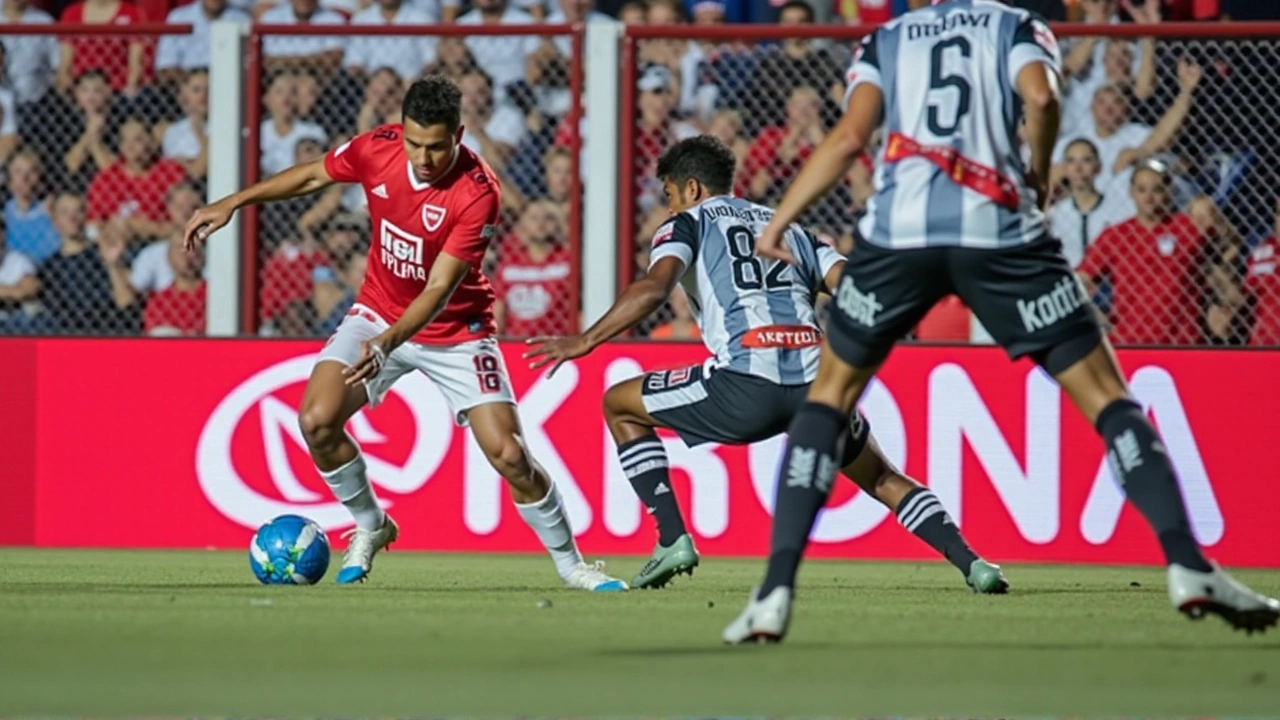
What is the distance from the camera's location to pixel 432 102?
8594 mm

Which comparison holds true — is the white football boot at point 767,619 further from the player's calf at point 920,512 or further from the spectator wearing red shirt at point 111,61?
the spectator wearing red shirt at point 111,61

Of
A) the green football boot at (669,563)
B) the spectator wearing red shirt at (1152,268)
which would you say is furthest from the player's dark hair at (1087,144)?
the green football boot at (669,563)

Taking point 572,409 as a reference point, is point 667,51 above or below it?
above

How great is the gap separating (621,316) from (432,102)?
1.15 meters

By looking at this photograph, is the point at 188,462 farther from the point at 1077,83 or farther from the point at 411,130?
the point at 1077,83

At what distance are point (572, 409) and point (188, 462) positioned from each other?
2.26 m

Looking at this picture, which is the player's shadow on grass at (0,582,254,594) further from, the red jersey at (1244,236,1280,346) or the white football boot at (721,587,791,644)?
the red jersey at (1244,236,1280,346)

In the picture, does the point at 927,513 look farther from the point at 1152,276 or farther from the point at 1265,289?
the point at 1265,289

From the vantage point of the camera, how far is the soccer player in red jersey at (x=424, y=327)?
8977 millimetres

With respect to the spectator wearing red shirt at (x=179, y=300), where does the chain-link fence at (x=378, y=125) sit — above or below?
above

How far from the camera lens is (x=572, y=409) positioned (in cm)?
1230

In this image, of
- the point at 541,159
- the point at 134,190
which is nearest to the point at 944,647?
the point at 541,159

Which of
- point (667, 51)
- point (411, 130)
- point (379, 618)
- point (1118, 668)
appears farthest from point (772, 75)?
point (1118, 668)

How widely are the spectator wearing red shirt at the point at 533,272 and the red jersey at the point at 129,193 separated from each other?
7.09 ft
